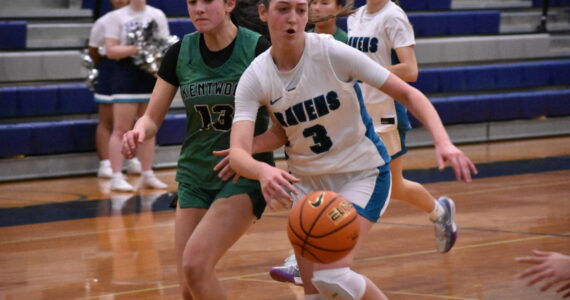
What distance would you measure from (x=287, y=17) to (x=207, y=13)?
20.3 inches

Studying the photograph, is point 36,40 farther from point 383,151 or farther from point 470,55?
point 383,151

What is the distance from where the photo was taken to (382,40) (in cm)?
608

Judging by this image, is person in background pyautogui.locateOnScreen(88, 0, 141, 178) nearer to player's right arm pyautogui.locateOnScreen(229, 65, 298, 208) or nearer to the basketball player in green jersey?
the basketball player in green jersey

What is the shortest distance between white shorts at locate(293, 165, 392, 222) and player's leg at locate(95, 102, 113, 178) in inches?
232

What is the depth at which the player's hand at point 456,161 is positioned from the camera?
353 cm

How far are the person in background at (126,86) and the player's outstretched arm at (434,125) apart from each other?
18.5 ft

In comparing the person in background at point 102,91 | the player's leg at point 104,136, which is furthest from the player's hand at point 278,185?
the player's leg at point 104,136

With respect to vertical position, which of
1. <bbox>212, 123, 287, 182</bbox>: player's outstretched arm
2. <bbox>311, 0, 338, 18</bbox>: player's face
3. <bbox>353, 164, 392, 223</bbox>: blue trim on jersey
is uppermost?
<bbox>311, 0, 338, 18</bbox>: player's face

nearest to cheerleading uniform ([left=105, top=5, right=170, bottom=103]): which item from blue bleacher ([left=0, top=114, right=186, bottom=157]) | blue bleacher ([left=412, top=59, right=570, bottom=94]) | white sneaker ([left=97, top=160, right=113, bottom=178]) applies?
white sneaker ([left=97, top=160, right=113, bottom=178])

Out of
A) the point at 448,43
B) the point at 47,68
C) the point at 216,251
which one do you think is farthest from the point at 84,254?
the point at 448,43

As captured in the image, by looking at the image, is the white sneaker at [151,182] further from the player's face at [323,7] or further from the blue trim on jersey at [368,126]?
the blue trim on jersey at [368,126]

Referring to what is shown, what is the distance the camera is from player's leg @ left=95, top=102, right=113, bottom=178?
9.85 meters

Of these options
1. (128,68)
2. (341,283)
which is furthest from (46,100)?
(341,283)

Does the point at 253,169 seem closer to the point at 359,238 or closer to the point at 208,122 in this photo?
the point at 359,238
